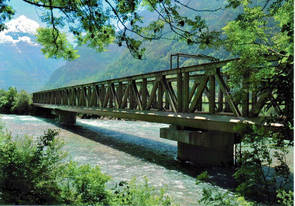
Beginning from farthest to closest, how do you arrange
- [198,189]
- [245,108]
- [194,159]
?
Result: [194,159]
[198,189]
[245,108]

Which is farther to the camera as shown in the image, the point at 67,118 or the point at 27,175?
the point at 67,118

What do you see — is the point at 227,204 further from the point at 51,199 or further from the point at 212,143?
the point at 212,143

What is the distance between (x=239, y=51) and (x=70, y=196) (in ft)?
11.6

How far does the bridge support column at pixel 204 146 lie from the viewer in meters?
9.01

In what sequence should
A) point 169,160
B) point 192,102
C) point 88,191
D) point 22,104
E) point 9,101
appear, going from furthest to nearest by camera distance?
point 9,101 < point 22,104 < point 169,160 < point 192,102 < point 88,191

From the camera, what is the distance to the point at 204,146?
9.47 m

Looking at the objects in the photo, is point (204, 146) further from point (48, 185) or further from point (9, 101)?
point (9, 101)

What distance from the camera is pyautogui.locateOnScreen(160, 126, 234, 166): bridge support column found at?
9.01m

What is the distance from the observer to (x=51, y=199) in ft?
13.9

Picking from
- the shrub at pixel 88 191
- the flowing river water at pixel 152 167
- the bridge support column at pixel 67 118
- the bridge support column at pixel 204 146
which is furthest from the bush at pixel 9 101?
the shrub at pixel 88 191

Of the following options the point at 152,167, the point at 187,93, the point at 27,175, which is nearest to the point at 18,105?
the point at 152,167

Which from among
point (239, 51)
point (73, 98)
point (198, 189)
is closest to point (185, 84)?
point (198, 189)

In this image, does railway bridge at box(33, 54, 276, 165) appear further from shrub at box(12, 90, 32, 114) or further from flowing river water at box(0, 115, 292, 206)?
shrub at box(12, 90, 32, 114)

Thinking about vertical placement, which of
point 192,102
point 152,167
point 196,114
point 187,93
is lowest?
point 152,167
